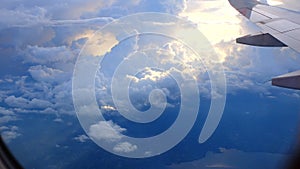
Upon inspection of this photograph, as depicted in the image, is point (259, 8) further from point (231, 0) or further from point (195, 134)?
point (195, 134)

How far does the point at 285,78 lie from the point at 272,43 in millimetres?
1368

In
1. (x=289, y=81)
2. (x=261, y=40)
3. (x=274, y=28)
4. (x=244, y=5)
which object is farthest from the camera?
(x=244, y=5)

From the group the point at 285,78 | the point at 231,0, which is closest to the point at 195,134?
the point at 231,0

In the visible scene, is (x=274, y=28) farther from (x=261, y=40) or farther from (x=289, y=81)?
(x=289, y=81)

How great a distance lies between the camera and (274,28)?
10.7 feet

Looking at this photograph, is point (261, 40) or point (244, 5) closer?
point (261, 40)

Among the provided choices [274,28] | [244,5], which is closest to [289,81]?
[274,28]

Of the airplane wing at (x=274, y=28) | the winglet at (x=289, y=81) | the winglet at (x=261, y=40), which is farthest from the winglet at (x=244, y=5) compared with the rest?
the winglet at (x=289, y=81)

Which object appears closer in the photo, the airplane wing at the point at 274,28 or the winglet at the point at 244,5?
the airplane wing at the point at 274,28

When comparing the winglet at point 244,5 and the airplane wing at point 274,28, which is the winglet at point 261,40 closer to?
the airplane wing at point 274,28

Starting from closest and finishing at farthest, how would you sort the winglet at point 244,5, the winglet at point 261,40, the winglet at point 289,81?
the winglet at point 289,81 < the winglet at point 261,40 < the winglet at point 244,5

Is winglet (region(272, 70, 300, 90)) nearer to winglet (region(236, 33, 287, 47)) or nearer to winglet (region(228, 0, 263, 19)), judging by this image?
winglet (region(236, 33, 287, 47))

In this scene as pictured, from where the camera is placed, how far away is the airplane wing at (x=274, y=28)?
220 centimetres

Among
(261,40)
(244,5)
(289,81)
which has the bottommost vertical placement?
(289,81)
